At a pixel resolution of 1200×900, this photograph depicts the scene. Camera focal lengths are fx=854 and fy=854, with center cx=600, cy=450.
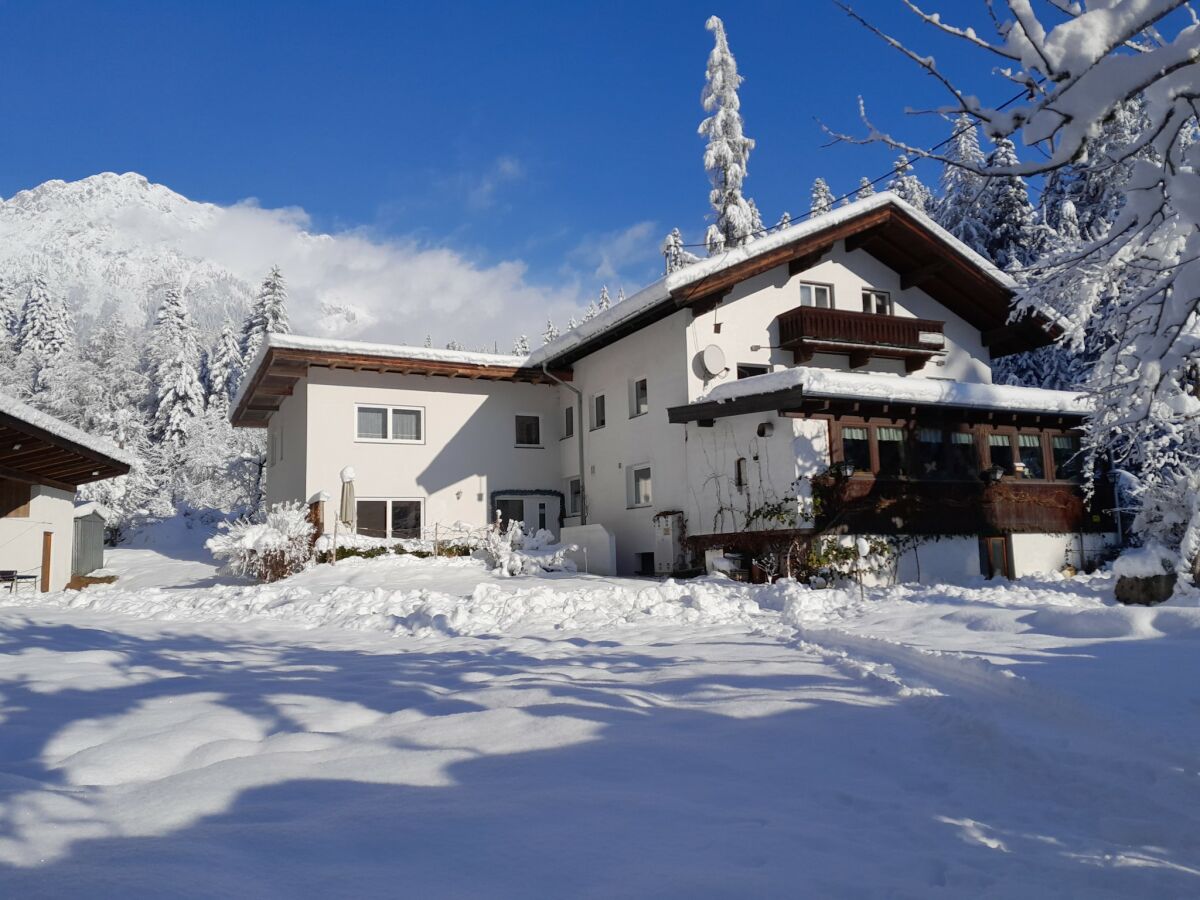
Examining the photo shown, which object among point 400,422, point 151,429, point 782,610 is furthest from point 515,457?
point 151,429

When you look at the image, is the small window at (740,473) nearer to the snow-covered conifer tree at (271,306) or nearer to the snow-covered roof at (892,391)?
the snow-covered roof at (892,391)

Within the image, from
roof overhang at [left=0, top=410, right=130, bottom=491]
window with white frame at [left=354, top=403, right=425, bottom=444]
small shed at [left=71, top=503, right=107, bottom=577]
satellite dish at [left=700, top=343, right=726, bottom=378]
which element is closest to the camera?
roof overhang at [left=0, top=410, right=130, bottom=491]

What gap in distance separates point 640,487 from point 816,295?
6.53 metres

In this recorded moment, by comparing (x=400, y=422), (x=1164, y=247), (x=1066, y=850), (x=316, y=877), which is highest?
(x=400, y=422)

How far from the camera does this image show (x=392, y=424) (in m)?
22.3

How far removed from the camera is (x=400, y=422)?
22.5 metres

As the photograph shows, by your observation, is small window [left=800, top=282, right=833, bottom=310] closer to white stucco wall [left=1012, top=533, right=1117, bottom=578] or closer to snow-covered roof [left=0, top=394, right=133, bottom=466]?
white stucco wall [left=1012, top=533, right=1117, bottom=578]

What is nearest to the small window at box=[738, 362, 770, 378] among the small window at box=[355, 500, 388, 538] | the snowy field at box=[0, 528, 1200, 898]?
the small window at box=[355, 500, 388, 538]

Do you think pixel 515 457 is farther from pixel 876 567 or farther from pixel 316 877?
pixel 316 877

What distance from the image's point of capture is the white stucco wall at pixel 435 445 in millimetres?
21578

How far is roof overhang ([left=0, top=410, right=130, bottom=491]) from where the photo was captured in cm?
1478

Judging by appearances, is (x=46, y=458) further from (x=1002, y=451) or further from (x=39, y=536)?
(x=1002, y=451)

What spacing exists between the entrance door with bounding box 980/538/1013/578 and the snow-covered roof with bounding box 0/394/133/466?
58.9 ft

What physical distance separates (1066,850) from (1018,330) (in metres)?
21.1
